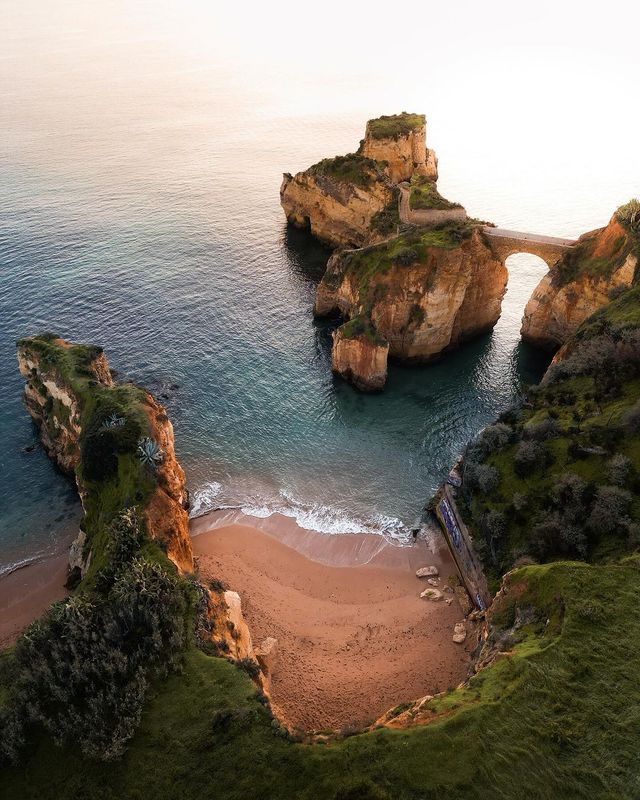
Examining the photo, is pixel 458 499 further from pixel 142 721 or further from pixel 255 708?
pixel 142 721

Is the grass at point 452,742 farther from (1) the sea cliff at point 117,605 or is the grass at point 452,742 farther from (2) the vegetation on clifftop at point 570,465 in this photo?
(2) the vegetation on clifftop at point 570,465

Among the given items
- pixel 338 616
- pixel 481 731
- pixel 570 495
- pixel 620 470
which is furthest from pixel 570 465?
pixel 481 731

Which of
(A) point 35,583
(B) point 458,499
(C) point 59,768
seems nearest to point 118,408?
(A) point 35,583

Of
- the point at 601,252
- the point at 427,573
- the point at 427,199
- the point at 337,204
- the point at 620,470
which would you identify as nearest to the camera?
the point at 620,470

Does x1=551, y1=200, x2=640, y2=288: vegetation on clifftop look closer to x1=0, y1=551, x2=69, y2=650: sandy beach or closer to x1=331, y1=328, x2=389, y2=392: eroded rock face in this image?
x1=331, y1=328, x2=389, y2=392: eroded rock face

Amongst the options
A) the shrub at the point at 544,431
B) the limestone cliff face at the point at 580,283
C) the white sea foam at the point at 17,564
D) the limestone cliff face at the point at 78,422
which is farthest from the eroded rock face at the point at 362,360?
the white sea foam at the point at 17,564

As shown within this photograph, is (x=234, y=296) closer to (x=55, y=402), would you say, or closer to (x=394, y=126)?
(x=55, y=402)
